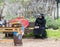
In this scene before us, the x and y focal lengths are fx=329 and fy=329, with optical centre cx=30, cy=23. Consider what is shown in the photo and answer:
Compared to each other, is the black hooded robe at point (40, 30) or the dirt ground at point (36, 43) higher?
the black hooded robe at point (40, 30)

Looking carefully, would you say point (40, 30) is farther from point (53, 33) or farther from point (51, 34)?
point (53, 33)

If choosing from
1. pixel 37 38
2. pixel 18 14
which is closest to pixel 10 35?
pixel 37 38

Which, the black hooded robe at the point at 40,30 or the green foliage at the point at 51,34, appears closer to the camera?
the black hooded robe at the point at 40,30

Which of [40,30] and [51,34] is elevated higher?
[40,30]

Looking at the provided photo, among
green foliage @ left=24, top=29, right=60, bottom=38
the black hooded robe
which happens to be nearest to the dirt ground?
the black hooded robe

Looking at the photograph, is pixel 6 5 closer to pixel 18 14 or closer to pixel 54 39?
pixel 18 14

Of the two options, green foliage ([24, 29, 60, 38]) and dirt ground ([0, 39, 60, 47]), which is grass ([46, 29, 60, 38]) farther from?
dirt ground ([0, 39, 60, 47])

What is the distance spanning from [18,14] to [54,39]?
6183 mm

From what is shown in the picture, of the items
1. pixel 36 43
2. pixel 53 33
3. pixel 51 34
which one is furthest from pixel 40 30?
pixel 36 43

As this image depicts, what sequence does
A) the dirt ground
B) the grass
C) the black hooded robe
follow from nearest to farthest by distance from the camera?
the dirt ground → the black hooded robe → the grass

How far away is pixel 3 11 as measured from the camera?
A: 22703 millimetres

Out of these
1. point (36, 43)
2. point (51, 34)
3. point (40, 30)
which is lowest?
point (36, 43)

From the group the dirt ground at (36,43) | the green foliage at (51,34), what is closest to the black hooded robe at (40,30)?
the green foliage at (51,34)

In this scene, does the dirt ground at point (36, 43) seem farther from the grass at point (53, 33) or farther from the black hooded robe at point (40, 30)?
the grass at point (53, 33)
